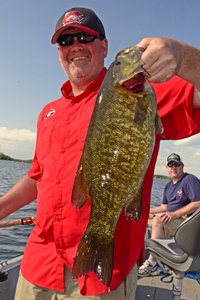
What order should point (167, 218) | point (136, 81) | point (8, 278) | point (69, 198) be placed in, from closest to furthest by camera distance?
1. point (136, 81)
2. point (69, 198)
3. point (8, 278)
4. point (167, 218)

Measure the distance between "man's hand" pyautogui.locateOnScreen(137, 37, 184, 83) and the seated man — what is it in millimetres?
5039

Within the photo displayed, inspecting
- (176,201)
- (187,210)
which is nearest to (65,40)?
(187,210)

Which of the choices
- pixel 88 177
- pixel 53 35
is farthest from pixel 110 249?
pixel 53 35

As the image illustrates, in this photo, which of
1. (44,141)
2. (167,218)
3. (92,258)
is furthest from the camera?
(167,218)

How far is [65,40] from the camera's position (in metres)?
2.57

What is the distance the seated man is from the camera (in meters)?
6.36

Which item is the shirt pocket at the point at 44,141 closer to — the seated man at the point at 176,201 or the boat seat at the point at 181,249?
the boat seat at the point at 181,249

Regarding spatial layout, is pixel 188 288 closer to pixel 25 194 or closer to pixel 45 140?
pixel 25 194

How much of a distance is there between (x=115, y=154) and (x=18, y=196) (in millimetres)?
1687

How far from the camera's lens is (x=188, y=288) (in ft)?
16.2

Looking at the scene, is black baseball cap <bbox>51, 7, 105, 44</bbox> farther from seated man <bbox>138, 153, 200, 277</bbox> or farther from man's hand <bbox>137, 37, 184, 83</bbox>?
seated man <bbox>138, 153, 200, 277</bbox>

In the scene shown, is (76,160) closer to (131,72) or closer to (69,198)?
(69,198)

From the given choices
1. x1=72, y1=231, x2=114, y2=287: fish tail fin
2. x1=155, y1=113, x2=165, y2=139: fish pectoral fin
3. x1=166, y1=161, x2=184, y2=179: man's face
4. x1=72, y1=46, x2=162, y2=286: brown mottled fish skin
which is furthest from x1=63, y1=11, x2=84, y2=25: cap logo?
x1=166, y1=161, x2=184, y2=179: man's face

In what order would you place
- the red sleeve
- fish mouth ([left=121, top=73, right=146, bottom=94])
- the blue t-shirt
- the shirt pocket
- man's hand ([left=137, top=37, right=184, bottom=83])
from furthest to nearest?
the blue t-shirt < the shirt pocket < the red sleeve < fish mouth ([left=121, top=73, right=146, bottom=94]) < man's hand ([left=137, top=37, right=184, bottom=83])
